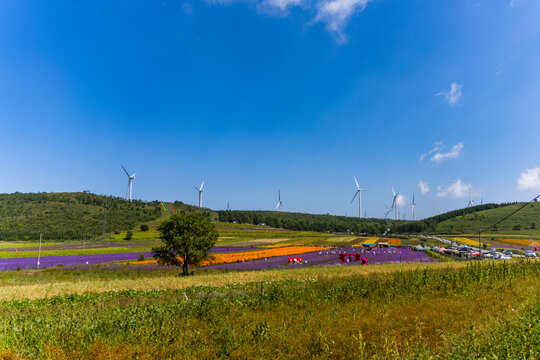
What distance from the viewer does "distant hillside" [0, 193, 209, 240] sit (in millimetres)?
95125

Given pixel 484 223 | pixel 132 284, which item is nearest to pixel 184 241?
pixel 132 284

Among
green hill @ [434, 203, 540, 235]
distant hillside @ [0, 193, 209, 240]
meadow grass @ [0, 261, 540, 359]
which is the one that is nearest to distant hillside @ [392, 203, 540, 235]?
green hill @ [434, 203, 540, 235]

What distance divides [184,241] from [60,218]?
108 meters

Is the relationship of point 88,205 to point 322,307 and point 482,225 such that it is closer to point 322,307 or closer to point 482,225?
point 322,307

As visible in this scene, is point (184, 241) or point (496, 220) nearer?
point (184, 241)

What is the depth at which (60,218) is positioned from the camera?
376ft

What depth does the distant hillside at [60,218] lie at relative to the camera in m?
95.1

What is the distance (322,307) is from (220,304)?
4.00m

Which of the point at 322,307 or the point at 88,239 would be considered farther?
the point at 88,239

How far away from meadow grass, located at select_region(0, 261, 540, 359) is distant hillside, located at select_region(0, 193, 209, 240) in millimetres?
102145

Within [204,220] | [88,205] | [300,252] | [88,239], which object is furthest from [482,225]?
[88,205]

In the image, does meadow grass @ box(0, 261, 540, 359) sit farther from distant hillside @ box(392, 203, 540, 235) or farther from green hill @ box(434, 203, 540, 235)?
distant hillside @ box(392, 203, 540, 235)

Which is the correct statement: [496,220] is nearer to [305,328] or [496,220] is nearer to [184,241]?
[184,241]

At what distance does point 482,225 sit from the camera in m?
156
